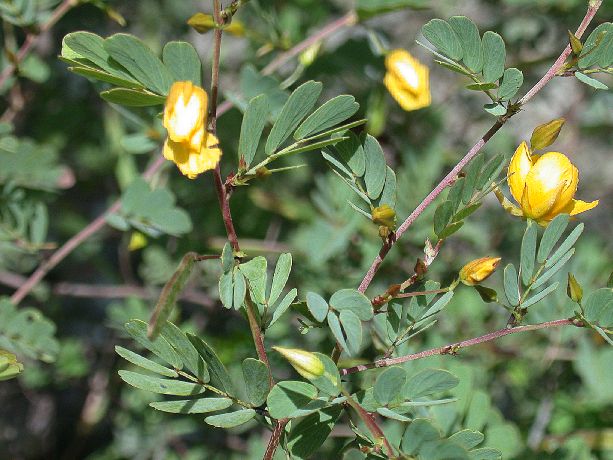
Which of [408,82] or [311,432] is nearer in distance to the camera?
[311,432]

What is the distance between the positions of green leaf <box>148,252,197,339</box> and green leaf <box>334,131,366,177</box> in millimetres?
229

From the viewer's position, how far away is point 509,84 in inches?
28.8

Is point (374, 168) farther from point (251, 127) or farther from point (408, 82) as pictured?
point (408, 82)

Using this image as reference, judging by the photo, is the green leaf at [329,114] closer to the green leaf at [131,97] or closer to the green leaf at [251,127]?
the green leaf at [251,127]

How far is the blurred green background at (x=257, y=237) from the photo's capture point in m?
1.32

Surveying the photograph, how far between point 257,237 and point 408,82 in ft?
2.18

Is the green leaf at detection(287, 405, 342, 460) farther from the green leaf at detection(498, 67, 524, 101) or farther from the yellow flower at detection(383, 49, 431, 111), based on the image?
the yellow flower at detection(383, 49, 431, 111)

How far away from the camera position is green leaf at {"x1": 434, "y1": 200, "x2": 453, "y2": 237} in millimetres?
714

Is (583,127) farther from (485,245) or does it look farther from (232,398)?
(232,398)

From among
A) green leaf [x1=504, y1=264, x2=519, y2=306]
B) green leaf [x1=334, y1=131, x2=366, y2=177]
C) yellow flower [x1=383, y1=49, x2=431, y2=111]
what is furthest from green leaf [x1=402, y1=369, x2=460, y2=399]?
yellow flower [x1=383, y1=49, x2=431, y2=111]

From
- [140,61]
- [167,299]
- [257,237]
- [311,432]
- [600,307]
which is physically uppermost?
[140,61]

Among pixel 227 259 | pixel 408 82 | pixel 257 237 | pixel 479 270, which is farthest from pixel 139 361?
pixel 257 237

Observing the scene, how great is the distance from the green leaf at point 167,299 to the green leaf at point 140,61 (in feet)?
0.66

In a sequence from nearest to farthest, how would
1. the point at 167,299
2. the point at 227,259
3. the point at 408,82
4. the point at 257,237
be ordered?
the point at 167,299 → the point at 227,259 → the point at 408,82 → the point at 257,237
